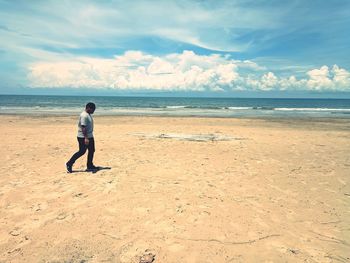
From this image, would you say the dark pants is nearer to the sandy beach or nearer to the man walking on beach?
the man walking on beach

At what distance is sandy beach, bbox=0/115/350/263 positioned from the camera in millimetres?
4008

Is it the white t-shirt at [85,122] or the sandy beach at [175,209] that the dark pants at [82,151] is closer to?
the white t-shirt at [85,122]

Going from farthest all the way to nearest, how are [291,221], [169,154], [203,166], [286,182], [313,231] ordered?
[169,154], [203,166], [286,182], [291,221], [313,231]

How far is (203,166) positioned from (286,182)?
2.39 meters

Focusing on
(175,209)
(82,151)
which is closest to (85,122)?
(82,151)

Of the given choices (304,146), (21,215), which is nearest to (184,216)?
(21,215)

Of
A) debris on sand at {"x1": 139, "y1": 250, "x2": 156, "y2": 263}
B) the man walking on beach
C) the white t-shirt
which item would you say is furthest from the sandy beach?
the white t-shirt

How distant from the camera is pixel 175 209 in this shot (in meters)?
5.39

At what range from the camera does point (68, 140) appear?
13.4m

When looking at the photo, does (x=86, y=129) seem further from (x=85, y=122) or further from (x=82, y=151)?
(x=82, y=151)

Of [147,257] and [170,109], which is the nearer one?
[147,257]

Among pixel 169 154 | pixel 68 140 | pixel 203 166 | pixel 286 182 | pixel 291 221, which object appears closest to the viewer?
pixel 291 221

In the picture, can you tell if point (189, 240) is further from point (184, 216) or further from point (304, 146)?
point (304, 146)

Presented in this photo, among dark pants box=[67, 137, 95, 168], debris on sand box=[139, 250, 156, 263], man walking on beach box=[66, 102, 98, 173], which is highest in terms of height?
man walking on beach box=[66, 102, 98, 173]
